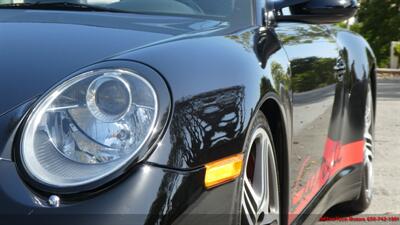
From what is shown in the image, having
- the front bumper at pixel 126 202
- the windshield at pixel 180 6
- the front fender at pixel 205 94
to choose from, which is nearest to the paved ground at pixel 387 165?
the windshield at pixel 180 6

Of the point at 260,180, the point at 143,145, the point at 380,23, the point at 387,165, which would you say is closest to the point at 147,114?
the point at 143,145

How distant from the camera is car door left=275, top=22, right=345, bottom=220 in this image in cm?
297

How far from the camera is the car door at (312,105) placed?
117 inches

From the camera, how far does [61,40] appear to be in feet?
7.04

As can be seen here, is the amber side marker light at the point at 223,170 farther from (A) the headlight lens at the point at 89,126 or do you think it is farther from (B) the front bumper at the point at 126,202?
(A) the headlight lens at the point at 89,126

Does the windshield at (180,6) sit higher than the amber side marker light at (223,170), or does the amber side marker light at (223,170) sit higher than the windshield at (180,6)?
the windshield at (180,6)

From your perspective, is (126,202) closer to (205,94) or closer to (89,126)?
(89,126)

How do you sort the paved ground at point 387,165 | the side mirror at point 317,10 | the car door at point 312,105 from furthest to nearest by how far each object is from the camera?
the paved ground at point 387,165
the side mirror at point 317,10
the car door at point 312,105

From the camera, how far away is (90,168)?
1.75 metres

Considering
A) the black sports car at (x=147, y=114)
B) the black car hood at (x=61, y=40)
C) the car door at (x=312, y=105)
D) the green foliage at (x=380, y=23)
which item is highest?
the black car hood at (x=61, y=40)

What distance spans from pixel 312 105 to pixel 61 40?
4.71 feet

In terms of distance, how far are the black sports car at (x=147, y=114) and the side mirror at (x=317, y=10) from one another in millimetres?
283

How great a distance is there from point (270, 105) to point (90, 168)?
99 centimetres

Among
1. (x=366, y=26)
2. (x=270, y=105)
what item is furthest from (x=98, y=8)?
(x=366, y=26)
